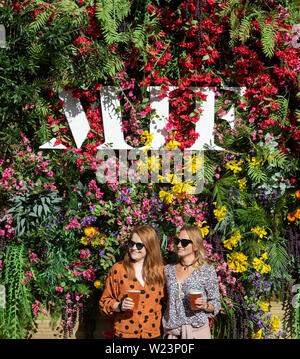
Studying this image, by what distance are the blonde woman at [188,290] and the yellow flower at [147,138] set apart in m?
1.26

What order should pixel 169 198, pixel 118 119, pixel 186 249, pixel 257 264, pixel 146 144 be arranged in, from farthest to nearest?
pixel 118 119
pixel 146 144
pixel 257 264
pixel 169 198
pixel 186 249

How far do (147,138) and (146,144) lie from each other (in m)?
0.06

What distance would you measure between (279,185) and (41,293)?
2737 mm

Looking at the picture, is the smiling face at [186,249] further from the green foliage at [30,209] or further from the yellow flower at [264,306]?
the green foliage at [30,209]

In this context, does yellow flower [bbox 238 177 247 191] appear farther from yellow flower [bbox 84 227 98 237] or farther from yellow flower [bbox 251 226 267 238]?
yellow flower [bbox 84 227 98 237]

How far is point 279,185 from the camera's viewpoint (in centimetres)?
416

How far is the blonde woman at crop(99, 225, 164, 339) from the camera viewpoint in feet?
9.82

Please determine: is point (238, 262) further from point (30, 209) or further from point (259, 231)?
point (30, 209)

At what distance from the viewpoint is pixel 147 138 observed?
13.3ft

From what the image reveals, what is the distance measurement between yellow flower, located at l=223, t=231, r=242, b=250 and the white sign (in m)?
0.92

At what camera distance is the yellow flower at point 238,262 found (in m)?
3.94

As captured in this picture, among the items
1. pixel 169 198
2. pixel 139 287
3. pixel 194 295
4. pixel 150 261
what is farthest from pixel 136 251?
pixel 169 198

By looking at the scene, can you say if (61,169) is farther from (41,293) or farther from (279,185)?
(279,185)

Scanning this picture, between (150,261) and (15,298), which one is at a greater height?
(150,261)
